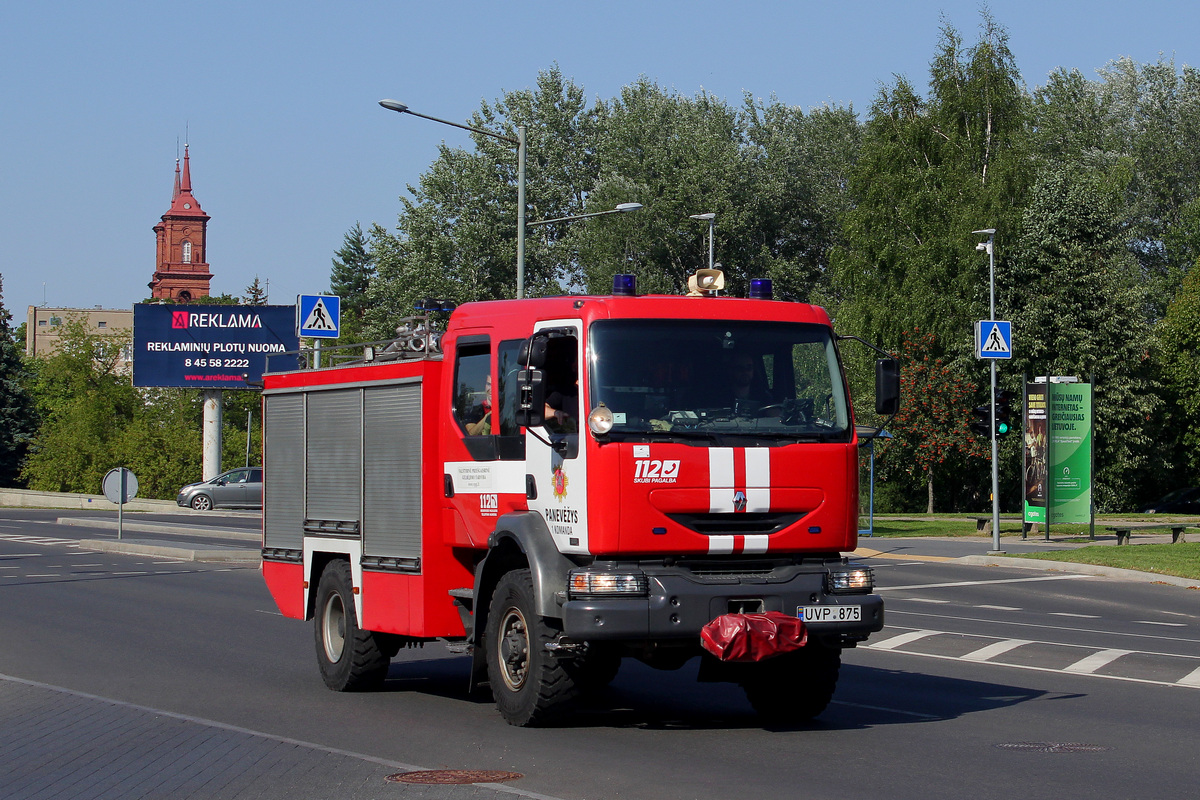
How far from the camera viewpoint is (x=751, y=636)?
28.8 feet

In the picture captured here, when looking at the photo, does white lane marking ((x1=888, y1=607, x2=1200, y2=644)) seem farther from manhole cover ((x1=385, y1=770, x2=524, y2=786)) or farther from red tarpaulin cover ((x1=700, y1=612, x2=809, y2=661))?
manhole cover ((x1=385, y1=770, x2=524, y2=786))

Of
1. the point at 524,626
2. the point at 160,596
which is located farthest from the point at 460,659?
the point at 160,596

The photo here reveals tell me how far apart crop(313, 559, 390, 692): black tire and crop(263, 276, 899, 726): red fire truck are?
0.85 metres

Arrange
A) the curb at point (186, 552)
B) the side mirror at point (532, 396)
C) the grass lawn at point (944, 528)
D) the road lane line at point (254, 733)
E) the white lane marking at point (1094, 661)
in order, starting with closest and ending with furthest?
1. the road lane line at point (254, 733)
2. the side mirror at point (532, 396)
3. the white lane marking at point (1094, 661)
4. the curb at point (186, 552)
5. the grass lawn at point (944, 528)

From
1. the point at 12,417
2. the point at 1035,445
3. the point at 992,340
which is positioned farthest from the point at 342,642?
the point at 12,417

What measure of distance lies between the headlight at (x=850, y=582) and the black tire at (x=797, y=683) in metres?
0.56

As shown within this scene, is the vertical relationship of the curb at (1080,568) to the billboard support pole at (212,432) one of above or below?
below

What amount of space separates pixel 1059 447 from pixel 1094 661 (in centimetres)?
1961

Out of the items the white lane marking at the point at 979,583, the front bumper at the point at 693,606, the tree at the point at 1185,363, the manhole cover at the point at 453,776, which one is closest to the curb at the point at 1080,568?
the white lane marking at the point at 979,583

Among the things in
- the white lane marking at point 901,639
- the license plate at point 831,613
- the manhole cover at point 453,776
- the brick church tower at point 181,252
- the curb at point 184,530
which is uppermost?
the brick church tower at point 181,252

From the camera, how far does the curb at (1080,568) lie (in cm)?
2423

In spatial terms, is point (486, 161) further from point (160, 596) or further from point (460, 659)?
point (460, 659)

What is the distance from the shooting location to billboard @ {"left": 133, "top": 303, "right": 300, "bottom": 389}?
51.6m

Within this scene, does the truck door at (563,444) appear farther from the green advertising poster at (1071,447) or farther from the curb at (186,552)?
the green advertising poster at (1071,447)
